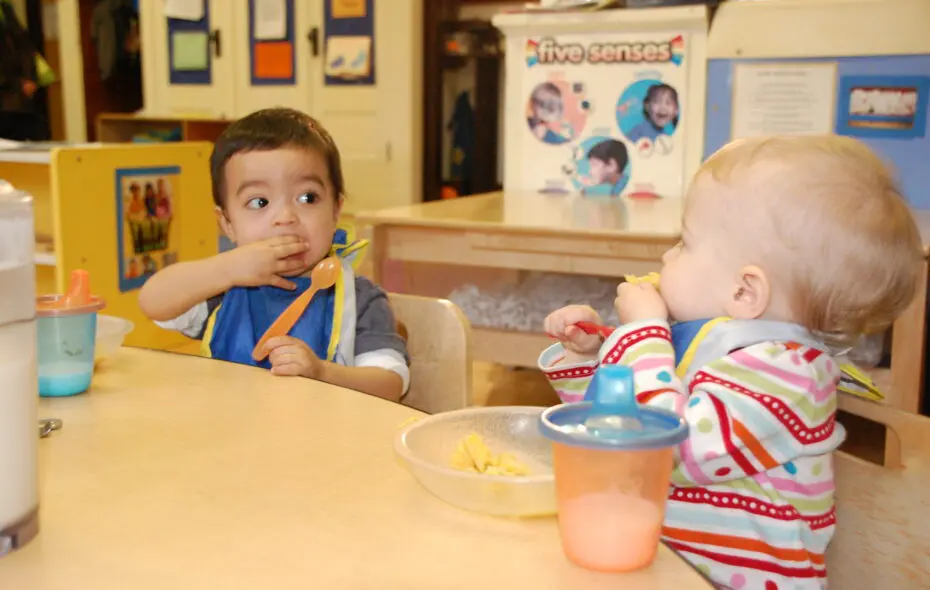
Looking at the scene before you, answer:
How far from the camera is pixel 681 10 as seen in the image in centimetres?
239

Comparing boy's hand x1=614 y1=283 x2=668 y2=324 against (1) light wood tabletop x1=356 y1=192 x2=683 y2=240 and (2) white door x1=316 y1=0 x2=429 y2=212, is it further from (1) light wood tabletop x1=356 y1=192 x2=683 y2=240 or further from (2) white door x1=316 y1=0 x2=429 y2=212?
(2) white door x1=316 y1=0 x2=429 y2=212

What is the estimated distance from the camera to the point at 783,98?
232cm

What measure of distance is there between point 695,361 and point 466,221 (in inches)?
41.0

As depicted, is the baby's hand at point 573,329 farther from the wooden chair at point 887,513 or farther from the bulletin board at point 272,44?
the bulletin board at point 272,44

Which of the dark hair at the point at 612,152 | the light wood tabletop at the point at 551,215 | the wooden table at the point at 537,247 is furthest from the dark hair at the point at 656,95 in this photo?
the wooden table at the point at 537,247

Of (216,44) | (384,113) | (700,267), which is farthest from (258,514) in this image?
(216,44)

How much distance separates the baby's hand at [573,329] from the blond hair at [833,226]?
0.20 meters

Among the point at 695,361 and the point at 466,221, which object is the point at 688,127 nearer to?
the point at 466,221

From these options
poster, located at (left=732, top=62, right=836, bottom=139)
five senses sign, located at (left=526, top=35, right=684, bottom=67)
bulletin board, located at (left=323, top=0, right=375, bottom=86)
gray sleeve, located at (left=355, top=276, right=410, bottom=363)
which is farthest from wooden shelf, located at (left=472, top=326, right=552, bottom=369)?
bulletin board, located at (left=323, top=0, right=375, bottom=86)

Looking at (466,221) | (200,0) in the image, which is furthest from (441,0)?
(466,221)

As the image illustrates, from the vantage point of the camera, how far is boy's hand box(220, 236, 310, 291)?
3.94 ft

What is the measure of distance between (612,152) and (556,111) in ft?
0.68

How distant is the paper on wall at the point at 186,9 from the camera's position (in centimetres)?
484

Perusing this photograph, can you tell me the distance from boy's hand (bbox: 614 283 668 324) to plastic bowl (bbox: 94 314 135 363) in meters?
0.54
